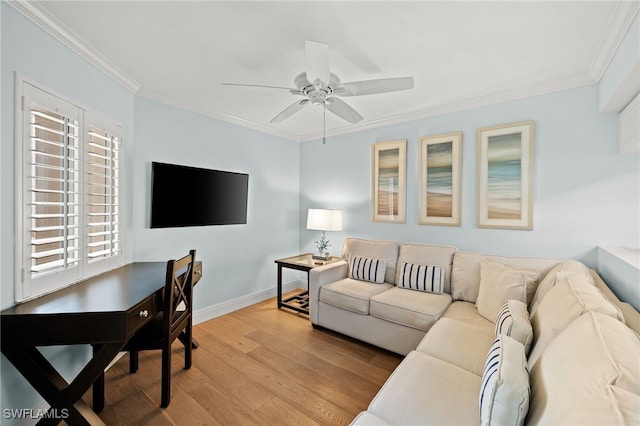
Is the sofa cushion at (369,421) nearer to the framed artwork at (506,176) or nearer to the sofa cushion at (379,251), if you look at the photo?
the sofa cushion at (379,251)

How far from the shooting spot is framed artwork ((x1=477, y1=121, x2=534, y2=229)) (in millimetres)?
2654

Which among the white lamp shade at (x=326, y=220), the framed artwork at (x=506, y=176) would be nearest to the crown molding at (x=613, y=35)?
the framed artwork at (x=506, y=176)

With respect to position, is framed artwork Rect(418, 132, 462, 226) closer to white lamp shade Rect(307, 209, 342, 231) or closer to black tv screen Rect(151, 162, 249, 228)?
white lamp shade Rect(307, 209, 342, 231)

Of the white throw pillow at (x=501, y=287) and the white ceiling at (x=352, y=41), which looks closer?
the white ceiling at (x=352, y=41)

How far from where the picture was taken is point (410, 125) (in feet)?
11.2

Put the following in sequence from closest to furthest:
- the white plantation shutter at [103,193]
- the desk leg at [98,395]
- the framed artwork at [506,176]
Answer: the desk leg at [98,395]
the white plantation shutter at [103,193]
the framed artwork at [506,176]

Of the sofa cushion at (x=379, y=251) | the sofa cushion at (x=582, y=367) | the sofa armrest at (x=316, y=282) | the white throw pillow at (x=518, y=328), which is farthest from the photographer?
the sofa cushion at (x=379, y=251)

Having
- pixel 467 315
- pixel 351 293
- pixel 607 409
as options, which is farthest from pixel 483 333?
pixel 607 409

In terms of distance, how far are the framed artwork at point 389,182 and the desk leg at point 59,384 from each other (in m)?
2.97

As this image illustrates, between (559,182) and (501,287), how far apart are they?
3.97ft

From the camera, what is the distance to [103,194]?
2180mm

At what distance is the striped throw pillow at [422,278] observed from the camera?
9.07ft

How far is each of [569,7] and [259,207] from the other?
348cm

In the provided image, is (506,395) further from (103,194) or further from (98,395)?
(103,194)
